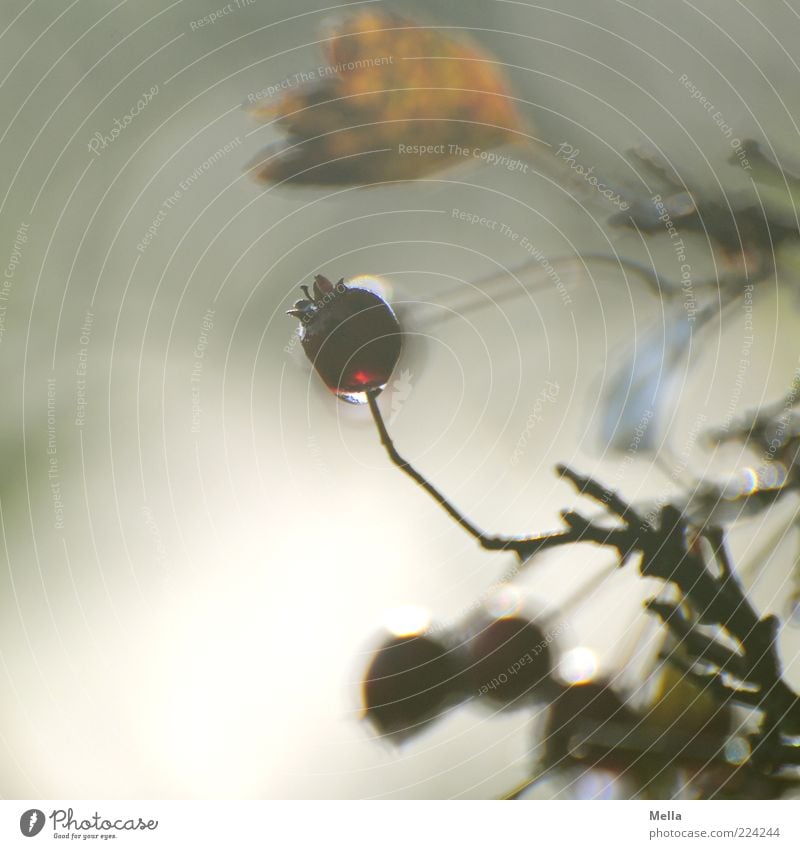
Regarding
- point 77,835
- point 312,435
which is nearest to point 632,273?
point 312,435

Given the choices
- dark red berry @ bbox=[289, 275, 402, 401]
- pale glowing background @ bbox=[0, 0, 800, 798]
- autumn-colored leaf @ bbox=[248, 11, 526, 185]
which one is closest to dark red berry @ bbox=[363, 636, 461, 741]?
pale glowing background @ bbox=[0, 0, 800, 798]

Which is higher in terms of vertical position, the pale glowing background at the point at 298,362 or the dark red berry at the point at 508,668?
the pale glowing background at the point at 298,362

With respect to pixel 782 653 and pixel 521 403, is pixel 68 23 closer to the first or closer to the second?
pixel 521 403

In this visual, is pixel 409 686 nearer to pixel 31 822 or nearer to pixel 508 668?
pixel 508 668

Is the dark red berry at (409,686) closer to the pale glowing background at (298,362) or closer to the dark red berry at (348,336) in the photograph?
the pale glowing background at (298,362)

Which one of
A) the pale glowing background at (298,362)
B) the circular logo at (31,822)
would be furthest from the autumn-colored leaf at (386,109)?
the circular logo at (31,822)

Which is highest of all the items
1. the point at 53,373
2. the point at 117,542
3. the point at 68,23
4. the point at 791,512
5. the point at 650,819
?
the point at 68,23

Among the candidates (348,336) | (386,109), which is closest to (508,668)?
(348,336)
